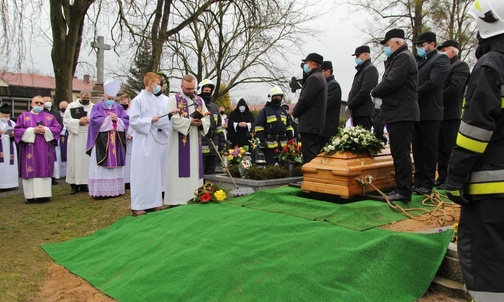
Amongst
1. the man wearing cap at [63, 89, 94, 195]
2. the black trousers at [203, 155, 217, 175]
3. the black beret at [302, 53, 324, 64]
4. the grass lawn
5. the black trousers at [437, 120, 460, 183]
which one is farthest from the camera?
the man wearing cap at [63, 89, 94, 195]

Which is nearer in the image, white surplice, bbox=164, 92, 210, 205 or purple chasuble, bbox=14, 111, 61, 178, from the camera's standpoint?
white surplice, bbox=164, 92, 210, 205

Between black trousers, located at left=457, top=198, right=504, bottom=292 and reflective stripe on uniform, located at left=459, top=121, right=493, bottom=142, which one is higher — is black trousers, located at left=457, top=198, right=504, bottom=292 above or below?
below

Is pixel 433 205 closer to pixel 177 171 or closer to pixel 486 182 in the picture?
pixel 486 182

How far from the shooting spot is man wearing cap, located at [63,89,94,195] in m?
10.1

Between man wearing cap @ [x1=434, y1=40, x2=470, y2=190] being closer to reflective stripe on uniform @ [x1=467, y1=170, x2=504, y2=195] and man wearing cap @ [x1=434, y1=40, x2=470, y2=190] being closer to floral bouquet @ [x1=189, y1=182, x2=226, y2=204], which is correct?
floral bouquet @ [x1=189, y1=182, x2=226, y2=204]

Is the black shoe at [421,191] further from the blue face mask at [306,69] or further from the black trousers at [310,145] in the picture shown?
the blue face mask at [306,69]

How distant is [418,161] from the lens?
20.6 ft

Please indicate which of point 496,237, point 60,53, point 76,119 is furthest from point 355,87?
point 60,53

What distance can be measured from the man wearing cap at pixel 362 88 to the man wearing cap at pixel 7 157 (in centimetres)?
817

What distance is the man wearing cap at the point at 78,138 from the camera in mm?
10055

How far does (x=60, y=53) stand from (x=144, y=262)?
11.3m

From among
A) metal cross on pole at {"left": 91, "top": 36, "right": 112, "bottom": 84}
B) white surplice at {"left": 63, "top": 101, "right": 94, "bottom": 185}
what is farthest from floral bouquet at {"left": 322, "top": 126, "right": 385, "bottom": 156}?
metal cross on pole at {"left": 91, "top": 36, "right": 112, "bottom": 84}

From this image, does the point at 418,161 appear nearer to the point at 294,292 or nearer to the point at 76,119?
the point at 294,292

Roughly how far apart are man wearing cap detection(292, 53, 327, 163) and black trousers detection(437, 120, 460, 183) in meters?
1.93
